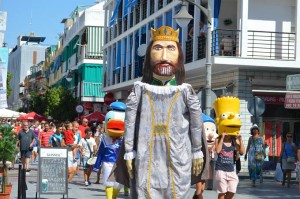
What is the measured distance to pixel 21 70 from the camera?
152 m

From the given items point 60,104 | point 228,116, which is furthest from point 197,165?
point 60,104

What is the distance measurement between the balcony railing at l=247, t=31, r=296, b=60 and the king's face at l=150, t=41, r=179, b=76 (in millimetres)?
20530

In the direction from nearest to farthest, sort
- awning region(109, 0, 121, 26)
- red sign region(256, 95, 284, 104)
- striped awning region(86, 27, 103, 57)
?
red sign region(256, 95, 284, 104), awning region(109, 0, 121, 26), striped awning region(86, 27, 103, 57)

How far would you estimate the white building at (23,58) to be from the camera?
5728 inches

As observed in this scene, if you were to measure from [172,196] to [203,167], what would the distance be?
61 centimetres

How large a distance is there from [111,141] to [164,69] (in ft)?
16.3

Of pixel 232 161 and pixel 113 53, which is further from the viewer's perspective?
A: pixel 113 53

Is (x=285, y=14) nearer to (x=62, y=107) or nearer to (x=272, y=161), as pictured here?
(x=272, y=161)

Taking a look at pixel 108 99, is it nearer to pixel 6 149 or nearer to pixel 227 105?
pixel 6 149

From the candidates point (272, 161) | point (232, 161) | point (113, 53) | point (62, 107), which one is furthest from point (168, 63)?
point (62, 107)

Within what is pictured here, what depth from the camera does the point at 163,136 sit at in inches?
365

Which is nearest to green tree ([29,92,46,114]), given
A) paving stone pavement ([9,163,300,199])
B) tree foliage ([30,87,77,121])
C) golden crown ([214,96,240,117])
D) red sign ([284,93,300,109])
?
tree foliage ([30,87,77,121])

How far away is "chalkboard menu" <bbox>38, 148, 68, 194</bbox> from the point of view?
15.8 meters

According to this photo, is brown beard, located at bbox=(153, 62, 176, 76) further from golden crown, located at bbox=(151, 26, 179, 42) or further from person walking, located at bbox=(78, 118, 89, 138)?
person walking, located at bbox=(78, 118, 89, 138)
